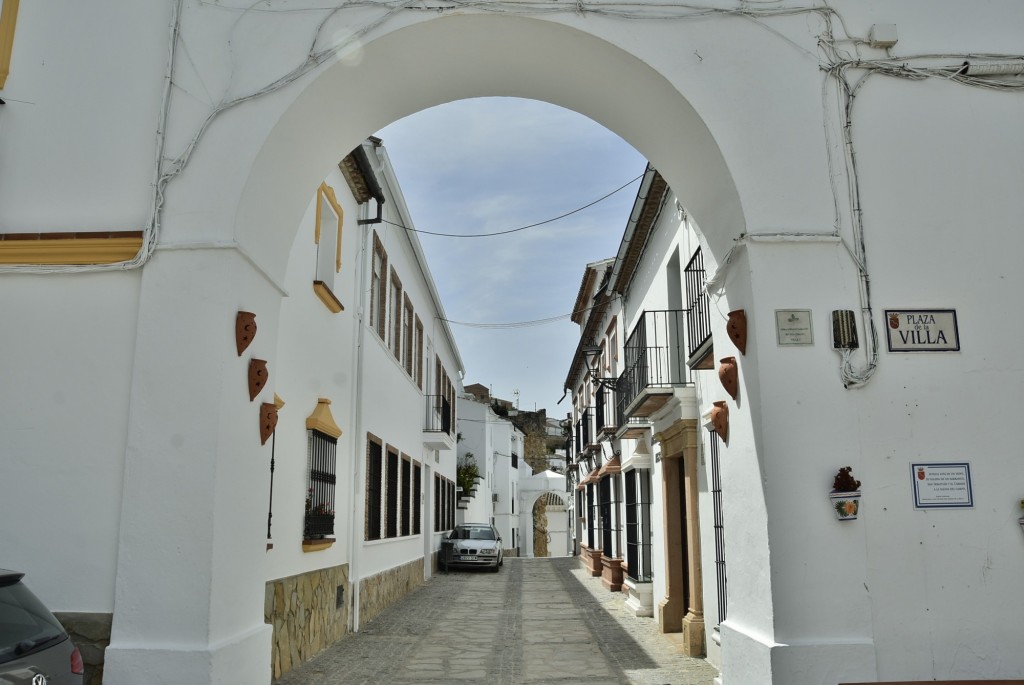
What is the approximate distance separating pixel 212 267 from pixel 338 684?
4273 millimetres

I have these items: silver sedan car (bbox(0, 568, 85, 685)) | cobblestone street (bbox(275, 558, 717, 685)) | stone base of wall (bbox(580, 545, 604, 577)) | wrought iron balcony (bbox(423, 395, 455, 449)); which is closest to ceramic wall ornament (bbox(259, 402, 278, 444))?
silver sedan car (bbox(0, 568, 85, 685))

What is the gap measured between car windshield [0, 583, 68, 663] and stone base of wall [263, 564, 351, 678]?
9.86 feet

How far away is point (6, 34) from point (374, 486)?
8.45m

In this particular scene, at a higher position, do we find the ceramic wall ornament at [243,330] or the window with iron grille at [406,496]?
the ceramic wall ornament at [243,330]

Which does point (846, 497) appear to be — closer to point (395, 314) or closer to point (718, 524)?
point (718, 524)

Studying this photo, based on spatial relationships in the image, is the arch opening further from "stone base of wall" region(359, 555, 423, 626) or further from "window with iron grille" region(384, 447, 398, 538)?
"window with iron grille" region(384, 447, 398, 538)

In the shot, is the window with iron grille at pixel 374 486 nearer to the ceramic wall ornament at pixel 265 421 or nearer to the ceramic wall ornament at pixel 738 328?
the ceramic wall ornament at pixel 265 421

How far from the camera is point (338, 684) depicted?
759cm

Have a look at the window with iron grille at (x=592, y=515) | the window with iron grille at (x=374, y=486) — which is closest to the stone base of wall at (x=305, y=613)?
the window with iron grille at (x=374, y=486)

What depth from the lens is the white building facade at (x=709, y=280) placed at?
4.81 m

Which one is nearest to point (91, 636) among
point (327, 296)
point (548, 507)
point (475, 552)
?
point (327, 296)

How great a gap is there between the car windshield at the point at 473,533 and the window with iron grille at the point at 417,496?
205 inches

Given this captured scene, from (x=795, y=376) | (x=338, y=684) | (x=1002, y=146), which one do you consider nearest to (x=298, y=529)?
(x=338, y=684)

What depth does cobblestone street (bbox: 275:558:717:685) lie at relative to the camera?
7980mm
